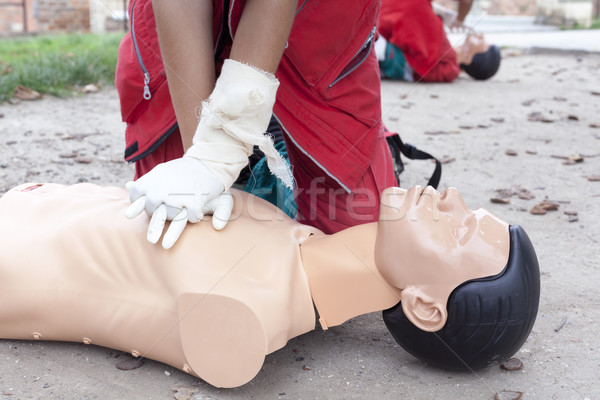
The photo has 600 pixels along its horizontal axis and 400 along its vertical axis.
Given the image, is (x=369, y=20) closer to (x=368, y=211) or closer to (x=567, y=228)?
(x=368, y=211)

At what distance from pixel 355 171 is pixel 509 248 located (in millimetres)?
600

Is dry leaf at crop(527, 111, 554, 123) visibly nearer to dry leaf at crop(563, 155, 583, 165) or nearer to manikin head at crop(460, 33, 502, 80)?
dry leaf at crop(563, 155, 583, 165)

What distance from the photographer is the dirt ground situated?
4.75 ft

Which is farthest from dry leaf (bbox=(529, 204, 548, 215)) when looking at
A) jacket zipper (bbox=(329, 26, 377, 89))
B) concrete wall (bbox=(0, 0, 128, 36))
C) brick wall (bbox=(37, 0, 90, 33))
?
brick wall (bbox=(37, 0, 90, 33))

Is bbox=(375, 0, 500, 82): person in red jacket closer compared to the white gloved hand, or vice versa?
the white gloved hand

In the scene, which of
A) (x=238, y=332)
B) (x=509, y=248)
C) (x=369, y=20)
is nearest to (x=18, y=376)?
(x=238, y=332)

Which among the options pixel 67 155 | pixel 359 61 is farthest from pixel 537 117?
pixel 67 155

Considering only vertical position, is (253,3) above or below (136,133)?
above

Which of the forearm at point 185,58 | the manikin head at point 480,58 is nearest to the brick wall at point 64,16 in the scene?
the manikin head at point 480,58

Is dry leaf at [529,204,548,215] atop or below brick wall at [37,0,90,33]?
atop

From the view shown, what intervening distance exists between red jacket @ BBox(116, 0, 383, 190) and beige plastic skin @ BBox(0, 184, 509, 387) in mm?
364

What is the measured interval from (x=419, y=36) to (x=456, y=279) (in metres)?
3.54

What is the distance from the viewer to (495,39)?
23.8 feet

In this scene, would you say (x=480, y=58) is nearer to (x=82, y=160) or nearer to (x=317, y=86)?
(x=82, y=160)
